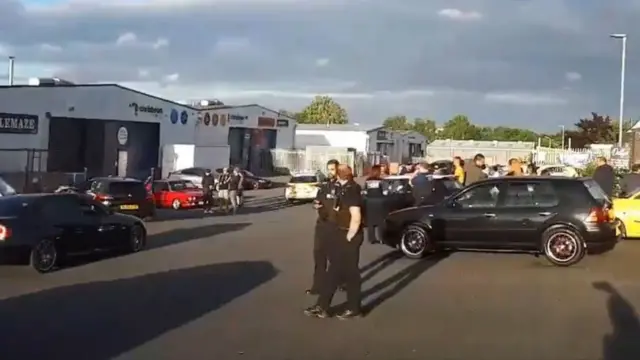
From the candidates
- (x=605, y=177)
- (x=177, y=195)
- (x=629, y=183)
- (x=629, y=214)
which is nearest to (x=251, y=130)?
(x=177, y=195)

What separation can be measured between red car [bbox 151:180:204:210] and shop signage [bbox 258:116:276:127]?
125 feet

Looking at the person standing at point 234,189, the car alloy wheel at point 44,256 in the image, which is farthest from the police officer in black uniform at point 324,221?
the person standing at point 234,189

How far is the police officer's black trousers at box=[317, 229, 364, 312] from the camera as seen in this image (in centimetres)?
1080

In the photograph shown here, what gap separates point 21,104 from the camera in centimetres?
4353

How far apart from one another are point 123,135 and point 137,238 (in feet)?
116

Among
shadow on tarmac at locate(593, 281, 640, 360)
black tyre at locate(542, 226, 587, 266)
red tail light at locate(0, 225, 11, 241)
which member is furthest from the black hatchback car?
red tail light at locate(0, 225, 11, 241)

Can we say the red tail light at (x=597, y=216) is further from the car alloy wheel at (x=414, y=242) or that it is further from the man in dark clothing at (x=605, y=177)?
the man in dark clothing at (x=605, y=177)

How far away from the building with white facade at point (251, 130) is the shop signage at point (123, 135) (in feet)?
40.5

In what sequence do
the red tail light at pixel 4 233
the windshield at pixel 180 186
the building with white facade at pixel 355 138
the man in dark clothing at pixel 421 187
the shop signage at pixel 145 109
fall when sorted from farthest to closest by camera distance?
the building with white facade at pixel 355 138, the shop signage at pixel 145 109, the windshield at pixel 180 186, the man in dark clothing at pixel 421 187, the red tail light at pixel 4 233

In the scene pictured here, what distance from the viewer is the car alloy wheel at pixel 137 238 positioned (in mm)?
18547

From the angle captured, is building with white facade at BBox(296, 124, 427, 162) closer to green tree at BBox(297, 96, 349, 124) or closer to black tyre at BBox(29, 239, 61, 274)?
green tree at BBox(297, 96, 349, 124)

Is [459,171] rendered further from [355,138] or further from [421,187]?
[355,138]

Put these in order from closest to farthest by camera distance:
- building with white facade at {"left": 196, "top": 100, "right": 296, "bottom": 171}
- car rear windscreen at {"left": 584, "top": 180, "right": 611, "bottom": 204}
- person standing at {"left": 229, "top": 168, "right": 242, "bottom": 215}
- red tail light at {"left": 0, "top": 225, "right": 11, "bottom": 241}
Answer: red tail light at {"left": 0, "top": 225, "right": 11, "bottom": 241}, car rear windscreen at {"left": 584, "top": 180, "right": 611, "bottom": 204}, person standing at {"left": 229, "top": 168, "right": 242, "bottom": 215}, building with white facade at {"left": 196, "top": 100, "right": 296, "bottom": 171}

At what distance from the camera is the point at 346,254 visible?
10805mm
